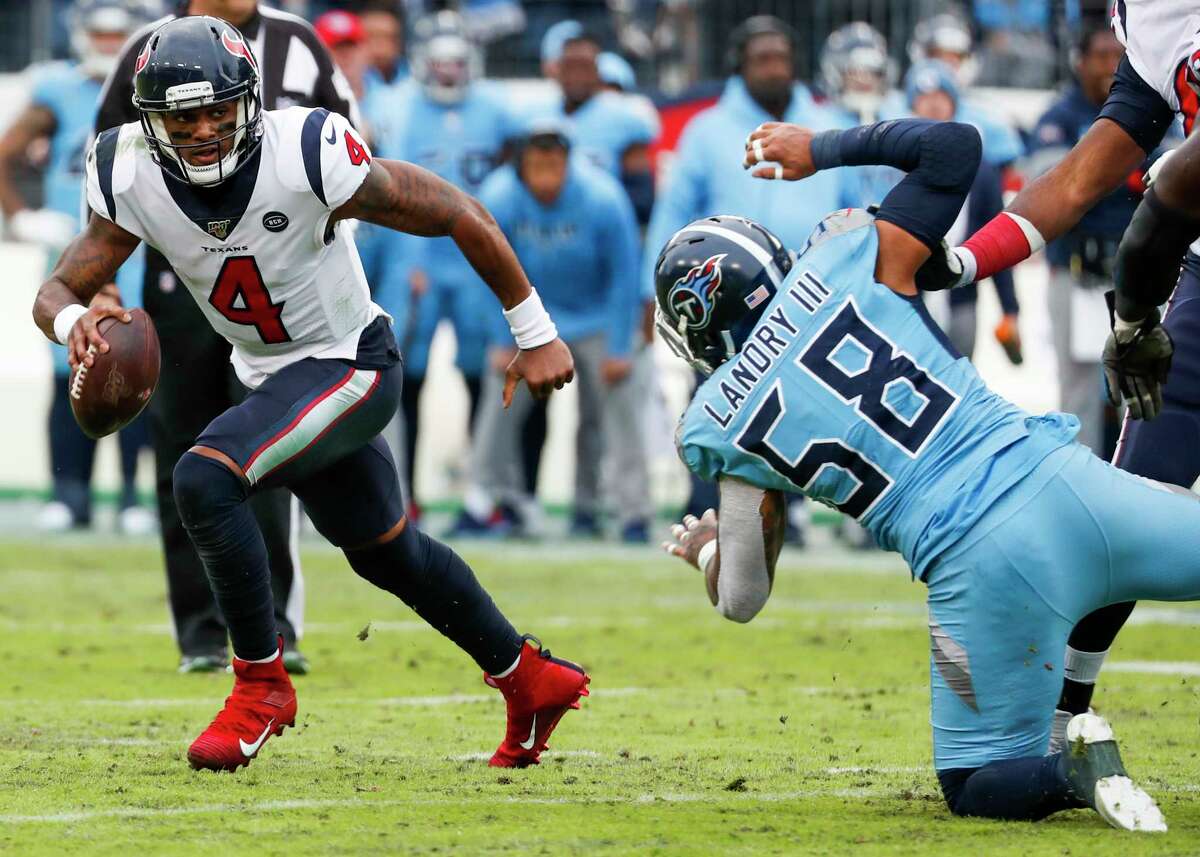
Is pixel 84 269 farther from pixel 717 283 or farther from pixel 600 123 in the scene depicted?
pixel 600 123

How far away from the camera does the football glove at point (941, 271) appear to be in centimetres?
427

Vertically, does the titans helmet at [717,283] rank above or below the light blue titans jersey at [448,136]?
above

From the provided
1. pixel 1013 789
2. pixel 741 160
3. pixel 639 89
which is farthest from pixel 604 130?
pixel 1013 789

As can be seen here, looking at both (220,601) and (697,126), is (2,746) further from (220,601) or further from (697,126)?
(697,126)

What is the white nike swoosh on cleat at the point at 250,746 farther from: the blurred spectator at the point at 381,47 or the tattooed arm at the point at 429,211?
the blurred spectator at the point at 381,47

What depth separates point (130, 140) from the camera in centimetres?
474

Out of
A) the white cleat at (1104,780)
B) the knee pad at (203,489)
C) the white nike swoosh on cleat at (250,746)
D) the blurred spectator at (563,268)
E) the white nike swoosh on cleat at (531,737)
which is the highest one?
the knee pad at (203,489)

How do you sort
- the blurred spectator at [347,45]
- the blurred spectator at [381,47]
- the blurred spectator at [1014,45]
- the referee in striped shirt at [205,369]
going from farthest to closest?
the blurred spectator at [1014,45] → the blurred spectator at [381,47] → the blurred spectator at [347,45] → the referee in striped shirt at [205,369]

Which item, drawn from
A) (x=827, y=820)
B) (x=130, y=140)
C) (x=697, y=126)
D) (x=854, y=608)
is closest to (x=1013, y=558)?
(x=827, y=820)

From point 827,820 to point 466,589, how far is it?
118cm

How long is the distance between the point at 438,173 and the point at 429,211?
21.1 ft

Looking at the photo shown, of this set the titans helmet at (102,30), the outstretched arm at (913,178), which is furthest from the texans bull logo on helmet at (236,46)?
the titans helmet at (102,30)

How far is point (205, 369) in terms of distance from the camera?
20.2 ft

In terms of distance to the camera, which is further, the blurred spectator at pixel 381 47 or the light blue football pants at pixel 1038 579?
the blurred spectator at pixel 381 47
